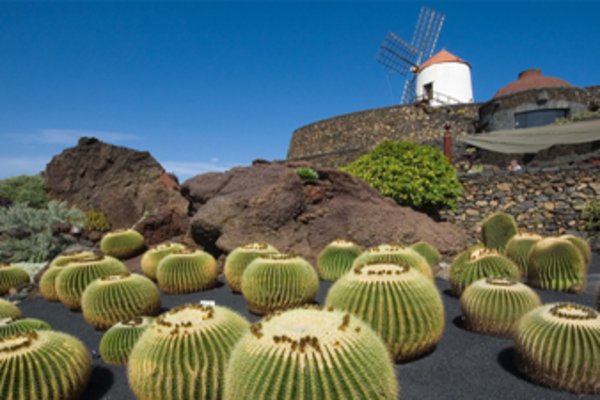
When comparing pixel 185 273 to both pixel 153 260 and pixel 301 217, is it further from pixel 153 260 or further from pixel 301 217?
pixel 301 217

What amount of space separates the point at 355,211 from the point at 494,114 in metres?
17.5

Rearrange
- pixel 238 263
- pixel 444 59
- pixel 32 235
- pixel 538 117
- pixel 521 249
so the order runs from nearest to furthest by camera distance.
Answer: pixel 238 263, pixel 521 249, pixel 32 235, pixel 538 117, pixel 444 59

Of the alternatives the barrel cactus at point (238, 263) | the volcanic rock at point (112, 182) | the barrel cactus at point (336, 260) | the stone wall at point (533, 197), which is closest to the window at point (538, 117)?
the stone wall at point (533, 197)

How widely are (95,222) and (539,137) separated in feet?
47.4

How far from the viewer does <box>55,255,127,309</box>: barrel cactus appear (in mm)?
6102

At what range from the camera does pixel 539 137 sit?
15.7 m

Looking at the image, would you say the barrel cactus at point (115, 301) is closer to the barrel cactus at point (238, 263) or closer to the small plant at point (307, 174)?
the barrel cactus at point (238, 263)

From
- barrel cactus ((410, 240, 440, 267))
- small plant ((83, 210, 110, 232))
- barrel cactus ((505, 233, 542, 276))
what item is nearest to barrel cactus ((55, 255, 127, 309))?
barrel cactus ((410, 240, 440, 267))

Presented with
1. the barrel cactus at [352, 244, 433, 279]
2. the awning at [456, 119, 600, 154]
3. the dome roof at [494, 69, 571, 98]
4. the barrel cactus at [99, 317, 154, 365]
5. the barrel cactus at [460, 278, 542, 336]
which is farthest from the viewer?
the dome roof at [494, 69, 571, 98]

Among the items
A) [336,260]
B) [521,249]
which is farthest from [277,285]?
[521,249]

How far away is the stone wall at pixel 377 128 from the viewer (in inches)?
1062

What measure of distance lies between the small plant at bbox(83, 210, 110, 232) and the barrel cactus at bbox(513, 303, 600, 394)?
34.6ft

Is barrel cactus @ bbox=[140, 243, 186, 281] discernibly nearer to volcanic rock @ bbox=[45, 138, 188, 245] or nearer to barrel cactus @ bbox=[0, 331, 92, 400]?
barrel cactus @ bbox=[0, 331, 92, 400]

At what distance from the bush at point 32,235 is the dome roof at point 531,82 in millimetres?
23835
